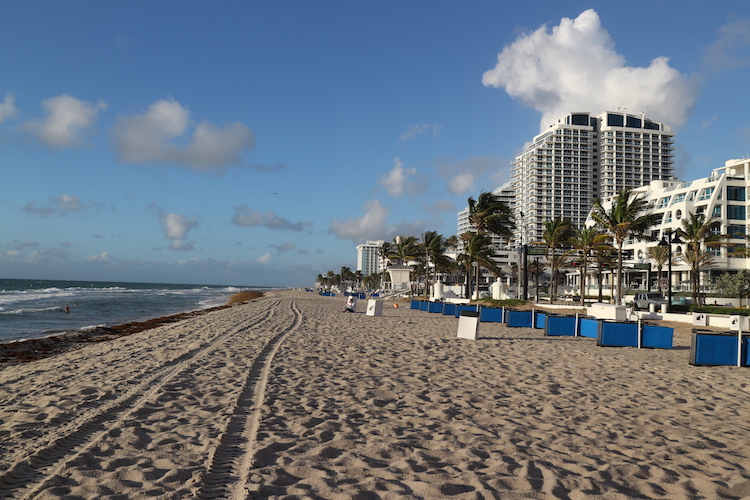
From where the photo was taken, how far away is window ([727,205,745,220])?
201 ft

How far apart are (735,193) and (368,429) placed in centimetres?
7290

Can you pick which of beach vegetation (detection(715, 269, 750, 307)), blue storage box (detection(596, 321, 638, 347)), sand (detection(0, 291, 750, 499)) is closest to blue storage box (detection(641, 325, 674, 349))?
blue storage box (detection(596, 321, 638, 347))

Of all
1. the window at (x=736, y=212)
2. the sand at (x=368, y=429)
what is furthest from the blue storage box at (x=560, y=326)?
the window at (x=736, y=212)

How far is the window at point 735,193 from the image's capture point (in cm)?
6156

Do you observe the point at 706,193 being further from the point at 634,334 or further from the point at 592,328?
the point at 634,334

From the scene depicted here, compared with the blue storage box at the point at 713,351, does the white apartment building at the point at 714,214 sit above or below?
above

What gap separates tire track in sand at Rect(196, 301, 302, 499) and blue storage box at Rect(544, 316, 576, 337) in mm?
11432

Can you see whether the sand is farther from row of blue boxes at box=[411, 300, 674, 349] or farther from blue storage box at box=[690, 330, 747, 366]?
row of blue boxes at box=[411, 300, 674, 349]

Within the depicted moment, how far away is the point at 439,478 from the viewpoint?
4164 millimetres

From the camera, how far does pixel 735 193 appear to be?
61.7 meters

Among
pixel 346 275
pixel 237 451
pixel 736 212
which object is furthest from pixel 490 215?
Answer: pixel 346 275

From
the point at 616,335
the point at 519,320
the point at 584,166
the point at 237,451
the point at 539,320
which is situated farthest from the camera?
the point at 584,166

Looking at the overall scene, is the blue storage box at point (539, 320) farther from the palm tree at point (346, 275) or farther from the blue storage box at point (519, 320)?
the palm tree at point (346, 275)

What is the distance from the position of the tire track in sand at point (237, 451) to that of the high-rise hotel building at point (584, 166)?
134 metres
